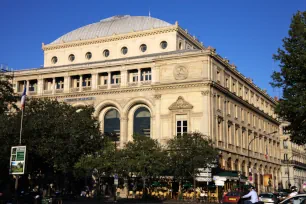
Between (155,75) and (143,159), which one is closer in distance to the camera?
(143,159)

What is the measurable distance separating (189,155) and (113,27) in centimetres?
3924

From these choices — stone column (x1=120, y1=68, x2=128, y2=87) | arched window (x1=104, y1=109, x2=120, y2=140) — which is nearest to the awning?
arched window (x1=104, y1=109, x2=120, y2=140)

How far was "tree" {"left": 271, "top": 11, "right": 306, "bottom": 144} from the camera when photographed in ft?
115

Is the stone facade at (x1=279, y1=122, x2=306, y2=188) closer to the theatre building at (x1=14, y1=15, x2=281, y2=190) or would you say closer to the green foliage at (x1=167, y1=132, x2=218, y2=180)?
the theatre building at (x1=14, y1=15, x2=281, y2=190)

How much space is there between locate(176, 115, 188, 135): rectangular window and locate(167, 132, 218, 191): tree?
664 centimetres

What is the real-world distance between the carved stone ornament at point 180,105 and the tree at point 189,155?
751 centimetres

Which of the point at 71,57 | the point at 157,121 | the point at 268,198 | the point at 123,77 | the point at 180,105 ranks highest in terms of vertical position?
the point at 71,57

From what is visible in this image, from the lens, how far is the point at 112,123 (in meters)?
71.4

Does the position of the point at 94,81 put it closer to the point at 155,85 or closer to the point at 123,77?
the point at 123,77

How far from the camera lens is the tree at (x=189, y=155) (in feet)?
179

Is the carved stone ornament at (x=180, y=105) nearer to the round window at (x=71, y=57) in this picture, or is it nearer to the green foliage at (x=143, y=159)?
the green foliage at (x=143, y=159)

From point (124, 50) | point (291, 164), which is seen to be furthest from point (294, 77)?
point (291, 164)

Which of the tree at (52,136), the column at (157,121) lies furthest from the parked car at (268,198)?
the column at (157,121)

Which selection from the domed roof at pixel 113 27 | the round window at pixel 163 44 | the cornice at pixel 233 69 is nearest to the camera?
the cornice at pixel 233 69
